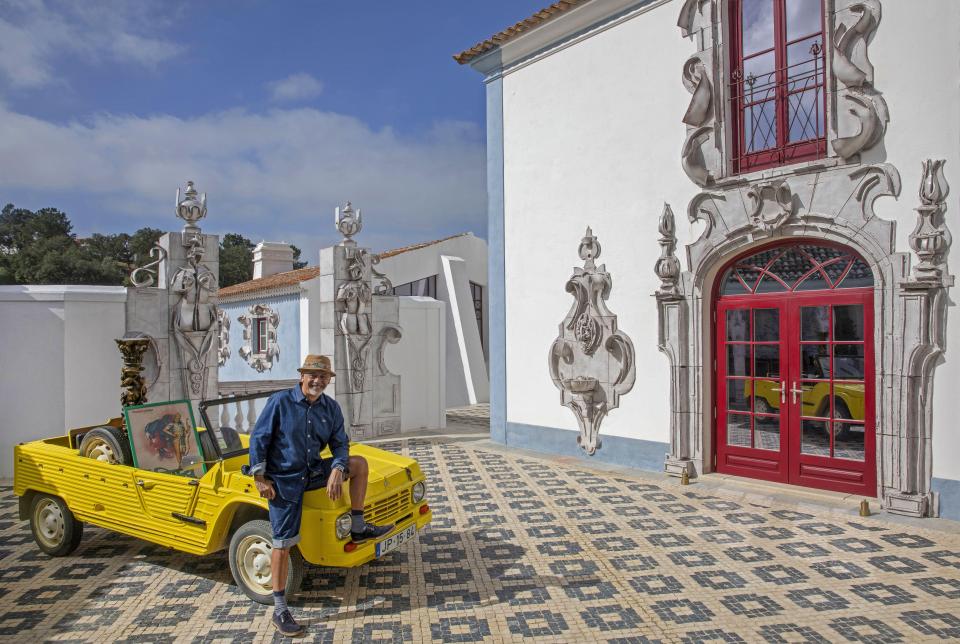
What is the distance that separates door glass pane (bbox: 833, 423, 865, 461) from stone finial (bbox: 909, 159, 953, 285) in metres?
1.71

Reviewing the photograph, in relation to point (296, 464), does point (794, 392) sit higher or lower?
higher

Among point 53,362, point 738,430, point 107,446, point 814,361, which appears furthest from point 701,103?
point 53,362

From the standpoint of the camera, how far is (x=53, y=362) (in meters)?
8.38

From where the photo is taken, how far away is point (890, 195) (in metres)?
6.25

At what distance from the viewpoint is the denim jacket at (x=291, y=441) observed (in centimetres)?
401

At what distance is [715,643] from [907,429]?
371 cm

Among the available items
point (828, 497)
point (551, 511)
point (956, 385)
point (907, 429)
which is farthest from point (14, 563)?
point (956, 385)

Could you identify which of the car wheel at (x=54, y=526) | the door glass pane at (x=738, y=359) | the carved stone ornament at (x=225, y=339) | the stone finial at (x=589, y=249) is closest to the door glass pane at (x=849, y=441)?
the door glass pane at (x=738, y=359)

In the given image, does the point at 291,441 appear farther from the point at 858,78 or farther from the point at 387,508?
the point at 858,78

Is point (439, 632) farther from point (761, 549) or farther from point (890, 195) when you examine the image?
point (890, 195)

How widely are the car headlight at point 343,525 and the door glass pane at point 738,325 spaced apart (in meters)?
5.47

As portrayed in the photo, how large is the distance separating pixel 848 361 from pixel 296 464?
584cm

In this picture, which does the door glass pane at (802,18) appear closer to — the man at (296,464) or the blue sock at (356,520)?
the man at (296,464)

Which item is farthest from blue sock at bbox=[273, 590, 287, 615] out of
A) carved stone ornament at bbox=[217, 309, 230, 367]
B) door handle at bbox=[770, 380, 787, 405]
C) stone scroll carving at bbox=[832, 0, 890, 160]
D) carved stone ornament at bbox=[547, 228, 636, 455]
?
carved stone ornament at bbox=[217, 309, 230, 367]
